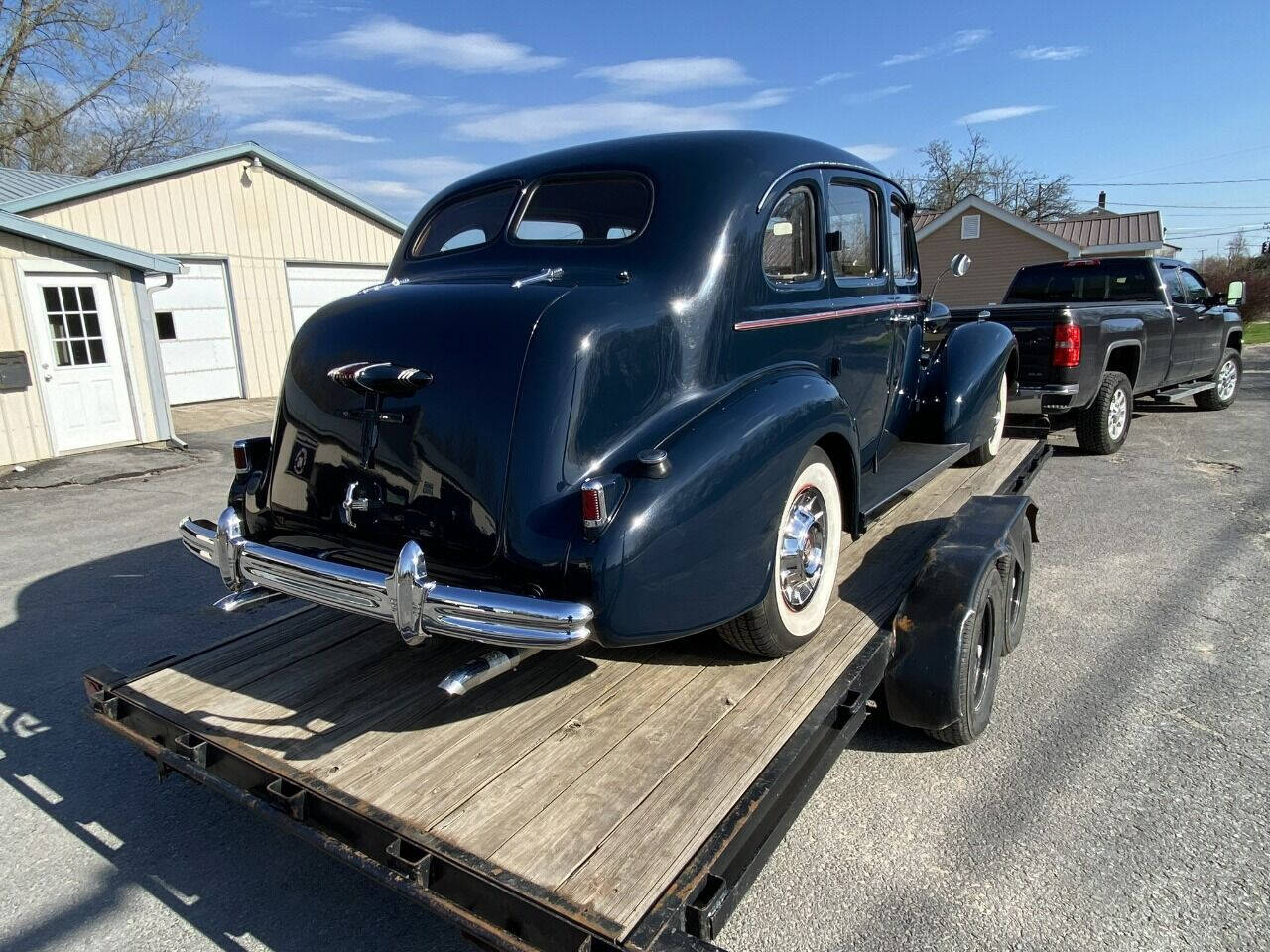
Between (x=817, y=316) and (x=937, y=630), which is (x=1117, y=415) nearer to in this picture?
(x=817, y=316)

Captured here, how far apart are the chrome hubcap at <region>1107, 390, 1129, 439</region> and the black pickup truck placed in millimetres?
13

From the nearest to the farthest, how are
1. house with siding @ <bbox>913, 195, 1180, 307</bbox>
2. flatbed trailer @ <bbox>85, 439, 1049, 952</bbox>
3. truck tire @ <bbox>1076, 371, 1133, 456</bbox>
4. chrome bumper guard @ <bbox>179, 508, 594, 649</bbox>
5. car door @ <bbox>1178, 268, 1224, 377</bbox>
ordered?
flatbed trailer @ <bbox>85, 439, 1049, 952</bbox> < chrome bumper guard @ <bbox>179, 508, 594, 649</bbox> < truck tire @ <bbox>1076, 371, 1133, 456</bbox> < car door @ <bbox>1178, 268, 1224, 377</bbox> < house with siding @ <bbox>913, 195, 1180, 307</bbox>

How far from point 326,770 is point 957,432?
3794 millimetres

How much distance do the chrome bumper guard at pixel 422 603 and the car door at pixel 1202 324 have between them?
995 centimetres

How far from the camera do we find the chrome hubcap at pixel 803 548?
3.01 m

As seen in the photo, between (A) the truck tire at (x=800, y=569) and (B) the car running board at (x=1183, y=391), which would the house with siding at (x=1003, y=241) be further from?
(A) the truck tire at (x=800, y=569)

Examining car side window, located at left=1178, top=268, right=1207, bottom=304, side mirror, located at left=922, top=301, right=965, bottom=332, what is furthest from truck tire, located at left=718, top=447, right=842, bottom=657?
car side window, located at left=1178, top=268, right=1207, bottom=304

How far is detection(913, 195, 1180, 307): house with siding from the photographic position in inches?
1160

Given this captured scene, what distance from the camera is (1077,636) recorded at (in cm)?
428

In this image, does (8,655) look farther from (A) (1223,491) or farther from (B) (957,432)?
(A) (1223,491)

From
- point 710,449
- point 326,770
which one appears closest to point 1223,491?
point 710,449

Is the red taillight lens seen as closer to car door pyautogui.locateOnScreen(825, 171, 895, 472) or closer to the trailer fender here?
car door pyautogui.locateOnScreen(825, 171, 895, 472)

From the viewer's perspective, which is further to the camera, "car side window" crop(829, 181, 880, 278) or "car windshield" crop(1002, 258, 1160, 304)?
"car windshield" crop(1002, 258, 1160, 304)

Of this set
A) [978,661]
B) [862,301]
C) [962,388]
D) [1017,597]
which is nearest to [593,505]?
[978,661]
